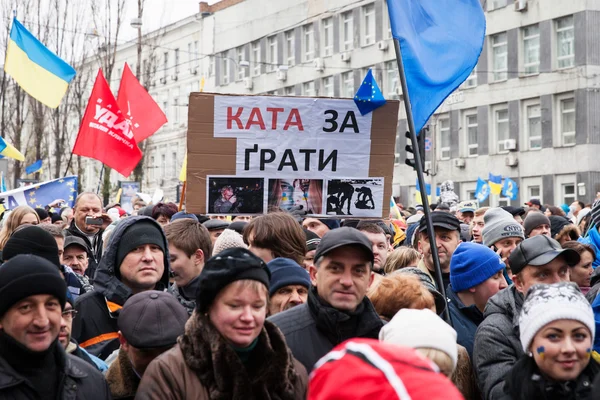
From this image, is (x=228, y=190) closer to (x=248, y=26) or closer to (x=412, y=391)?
(x=412, y=391)

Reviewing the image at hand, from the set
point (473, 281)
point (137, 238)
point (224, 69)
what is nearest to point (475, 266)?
point (473, 281)

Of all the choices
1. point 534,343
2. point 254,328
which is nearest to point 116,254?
point 254,328

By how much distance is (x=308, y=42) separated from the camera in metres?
51.7

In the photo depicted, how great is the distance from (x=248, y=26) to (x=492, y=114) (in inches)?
730

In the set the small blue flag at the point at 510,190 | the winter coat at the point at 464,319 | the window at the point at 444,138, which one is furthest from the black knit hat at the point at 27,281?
the window at the point at 444,138

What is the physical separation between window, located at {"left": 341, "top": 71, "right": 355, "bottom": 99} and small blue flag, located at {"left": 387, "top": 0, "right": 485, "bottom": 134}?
41.2 m

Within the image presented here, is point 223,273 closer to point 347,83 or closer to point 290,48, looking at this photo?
point 347,83

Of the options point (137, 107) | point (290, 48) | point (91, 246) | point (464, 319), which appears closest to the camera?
point (464, 319)

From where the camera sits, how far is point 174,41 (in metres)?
62.7

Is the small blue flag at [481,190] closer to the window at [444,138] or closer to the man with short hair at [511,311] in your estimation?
the window at [444,138]

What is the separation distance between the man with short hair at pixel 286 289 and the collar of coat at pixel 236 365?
1485mm

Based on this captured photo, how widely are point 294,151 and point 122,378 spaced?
11.8 ft

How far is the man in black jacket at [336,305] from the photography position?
465 centimetres

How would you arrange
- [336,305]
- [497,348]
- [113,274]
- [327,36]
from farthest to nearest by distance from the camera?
[327,36], [113,274], [497,348], [336,305]
